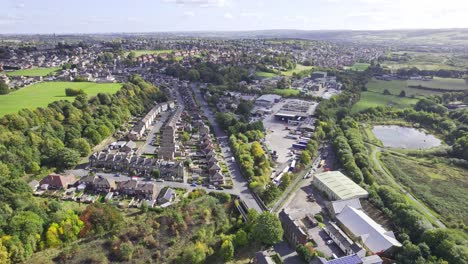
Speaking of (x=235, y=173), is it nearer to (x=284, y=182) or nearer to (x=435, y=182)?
(x=284, y=182)

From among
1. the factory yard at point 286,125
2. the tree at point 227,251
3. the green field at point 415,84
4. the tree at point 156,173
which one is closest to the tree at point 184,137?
the tree at point 156,173

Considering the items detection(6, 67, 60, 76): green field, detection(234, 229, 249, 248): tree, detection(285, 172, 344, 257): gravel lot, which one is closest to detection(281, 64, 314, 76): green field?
detection(6, 67, 60, 76): green field

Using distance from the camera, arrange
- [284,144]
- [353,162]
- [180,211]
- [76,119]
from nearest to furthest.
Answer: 1. [180,211]
2. [353,162]
3. [76,119]
4. [284,144]

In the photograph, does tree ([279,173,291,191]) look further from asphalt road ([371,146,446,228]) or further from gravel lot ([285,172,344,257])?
asphalt road ([371,146,446,228])

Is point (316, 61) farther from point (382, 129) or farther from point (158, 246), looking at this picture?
point (158, 246)

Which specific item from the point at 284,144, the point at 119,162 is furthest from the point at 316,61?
the point at 119,162

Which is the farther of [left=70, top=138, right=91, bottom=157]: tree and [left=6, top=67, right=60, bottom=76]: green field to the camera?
[left=6, top=67, right=60, bottom=76]: green field

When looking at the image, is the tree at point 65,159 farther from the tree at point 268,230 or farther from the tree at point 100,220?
the tree at point 268,230
